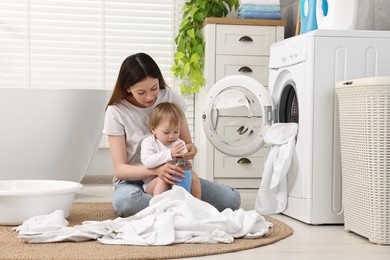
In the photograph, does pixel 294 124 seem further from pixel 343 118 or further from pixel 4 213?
pixel 4 213

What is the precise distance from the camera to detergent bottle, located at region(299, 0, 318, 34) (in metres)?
3.60

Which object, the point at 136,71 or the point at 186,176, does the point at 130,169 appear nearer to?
the point at 186,176

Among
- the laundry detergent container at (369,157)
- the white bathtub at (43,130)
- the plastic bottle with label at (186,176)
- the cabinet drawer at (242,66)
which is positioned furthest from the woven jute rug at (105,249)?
the cabinet drawer at (242,66)

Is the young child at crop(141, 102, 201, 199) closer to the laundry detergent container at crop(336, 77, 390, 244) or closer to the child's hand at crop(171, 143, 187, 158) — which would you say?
the child's hand at crop(171, 143, 187, 158)

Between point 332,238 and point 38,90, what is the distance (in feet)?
6.28

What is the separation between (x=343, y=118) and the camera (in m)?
2.72

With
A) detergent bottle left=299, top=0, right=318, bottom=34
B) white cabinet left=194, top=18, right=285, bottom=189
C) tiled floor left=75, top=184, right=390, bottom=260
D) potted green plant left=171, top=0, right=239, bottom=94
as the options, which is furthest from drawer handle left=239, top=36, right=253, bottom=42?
tiled floor left=75, top=184, right=390, bottom=260

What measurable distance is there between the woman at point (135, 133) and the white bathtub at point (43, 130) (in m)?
0.88

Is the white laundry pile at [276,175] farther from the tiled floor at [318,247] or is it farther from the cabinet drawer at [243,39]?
the cabinet drawer at [243,39]

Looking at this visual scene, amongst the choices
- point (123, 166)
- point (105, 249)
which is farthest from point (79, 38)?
point (105, 249)

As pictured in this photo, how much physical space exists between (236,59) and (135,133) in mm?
1615

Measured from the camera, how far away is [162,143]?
2873 mm

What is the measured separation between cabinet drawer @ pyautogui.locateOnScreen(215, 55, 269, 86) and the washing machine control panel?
1.01 meters

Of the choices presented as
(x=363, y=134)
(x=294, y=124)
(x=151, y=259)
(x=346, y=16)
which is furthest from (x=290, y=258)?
(x=346, y=16)
